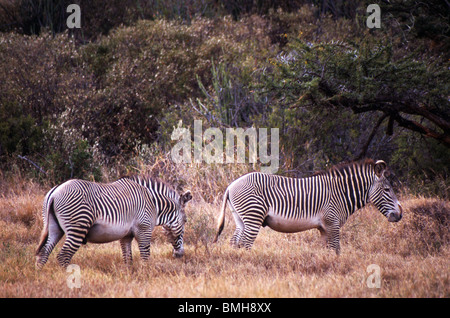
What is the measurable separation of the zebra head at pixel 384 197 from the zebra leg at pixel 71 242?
4078 millimetres

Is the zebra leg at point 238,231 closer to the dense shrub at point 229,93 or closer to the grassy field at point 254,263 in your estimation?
the grassy field at point 254,263

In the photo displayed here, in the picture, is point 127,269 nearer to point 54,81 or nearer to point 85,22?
point 54,81

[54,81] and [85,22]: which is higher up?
[85,22]

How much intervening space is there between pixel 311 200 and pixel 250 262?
132 cm

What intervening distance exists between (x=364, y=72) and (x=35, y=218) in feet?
20.9

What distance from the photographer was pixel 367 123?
1295 cm

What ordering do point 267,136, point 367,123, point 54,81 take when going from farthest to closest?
point 54,81 < point 367,123 < point 267,136

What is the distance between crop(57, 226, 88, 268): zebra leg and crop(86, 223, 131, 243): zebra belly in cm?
20

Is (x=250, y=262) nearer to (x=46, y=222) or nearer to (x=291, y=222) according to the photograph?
(x=291, y=222)

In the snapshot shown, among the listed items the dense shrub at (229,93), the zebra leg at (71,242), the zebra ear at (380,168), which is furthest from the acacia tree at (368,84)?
the zebra leg at (71,242)

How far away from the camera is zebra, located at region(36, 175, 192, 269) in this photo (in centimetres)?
614

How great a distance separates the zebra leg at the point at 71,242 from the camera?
6100 mm
